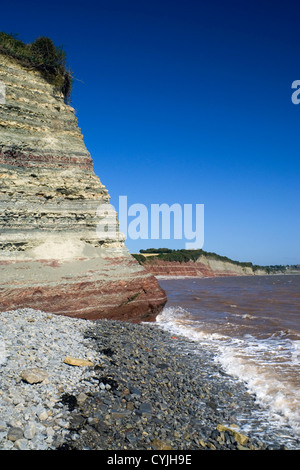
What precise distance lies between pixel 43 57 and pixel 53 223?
7482 mm

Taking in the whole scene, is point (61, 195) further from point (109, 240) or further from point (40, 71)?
point (40, 71)

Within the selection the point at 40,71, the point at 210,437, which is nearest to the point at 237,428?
the point at 210,437

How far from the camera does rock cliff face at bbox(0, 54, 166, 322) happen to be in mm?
9812

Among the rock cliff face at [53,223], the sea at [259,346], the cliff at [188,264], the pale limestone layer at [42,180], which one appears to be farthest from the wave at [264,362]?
the cliff at [188,264]

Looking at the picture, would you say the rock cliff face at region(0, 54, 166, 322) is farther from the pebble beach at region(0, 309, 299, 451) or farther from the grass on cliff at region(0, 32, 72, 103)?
the pebble beach at region(0, 309, 299, 451)

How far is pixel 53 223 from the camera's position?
10.8 m

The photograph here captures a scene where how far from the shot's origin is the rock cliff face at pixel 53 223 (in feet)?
32.2

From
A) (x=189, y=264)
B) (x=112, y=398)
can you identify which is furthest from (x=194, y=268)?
(x=112, y=398)

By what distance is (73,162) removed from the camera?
11.6m

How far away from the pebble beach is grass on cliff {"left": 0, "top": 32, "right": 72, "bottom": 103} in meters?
10.0

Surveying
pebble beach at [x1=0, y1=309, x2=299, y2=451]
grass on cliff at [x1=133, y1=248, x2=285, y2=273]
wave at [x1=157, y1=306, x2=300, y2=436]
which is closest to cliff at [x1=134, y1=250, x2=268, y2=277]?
grass on cliff at [x1=133, y1=248, x2=285, y2=273]

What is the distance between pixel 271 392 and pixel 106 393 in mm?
3451

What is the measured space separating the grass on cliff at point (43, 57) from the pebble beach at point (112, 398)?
10.0 meters

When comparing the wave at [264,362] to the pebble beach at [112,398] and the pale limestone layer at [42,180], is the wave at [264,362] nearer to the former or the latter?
the pebble beach at [112,398]
